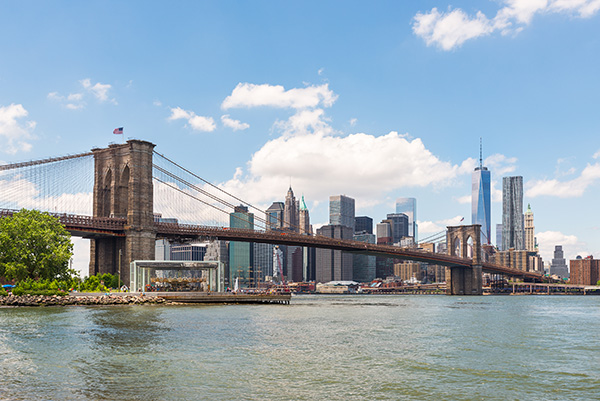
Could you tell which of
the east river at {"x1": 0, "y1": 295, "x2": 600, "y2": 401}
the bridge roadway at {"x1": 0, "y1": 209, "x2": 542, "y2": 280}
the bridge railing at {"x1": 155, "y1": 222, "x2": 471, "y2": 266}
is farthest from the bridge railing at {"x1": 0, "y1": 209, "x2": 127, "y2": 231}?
the east river at {"x1": 0, "y1": 295, "x2": 600, "y2": 401}

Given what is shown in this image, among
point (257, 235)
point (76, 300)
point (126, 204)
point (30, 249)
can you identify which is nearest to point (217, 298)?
point (76, 300)

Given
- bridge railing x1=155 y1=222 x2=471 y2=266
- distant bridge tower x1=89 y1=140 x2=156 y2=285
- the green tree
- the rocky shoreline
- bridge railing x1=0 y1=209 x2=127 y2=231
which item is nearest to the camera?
the rocky shoreline

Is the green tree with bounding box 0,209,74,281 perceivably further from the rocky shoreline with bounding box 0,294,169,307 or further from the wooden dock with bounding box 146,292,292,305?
the wooden dock with bounding box 146,292,292,305

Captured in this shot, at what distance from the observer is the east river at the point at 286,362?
2114cm

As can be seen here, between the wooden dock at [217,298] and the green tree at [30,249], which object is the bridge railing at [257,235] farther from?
the green tree at [30,249]

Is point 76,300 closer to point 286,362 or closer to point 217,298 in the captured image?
point 217,298

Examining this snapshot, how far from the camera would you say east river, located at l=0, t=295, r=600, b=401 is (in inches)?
832

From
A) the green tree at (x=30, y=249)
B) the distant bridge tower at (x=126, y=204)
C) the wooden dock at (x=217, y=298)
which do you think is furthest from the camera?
the distant bridge tower at (x=126, y=204)

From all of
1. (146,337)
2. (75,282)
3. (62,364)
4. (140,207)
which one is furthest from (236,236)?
(62,364)

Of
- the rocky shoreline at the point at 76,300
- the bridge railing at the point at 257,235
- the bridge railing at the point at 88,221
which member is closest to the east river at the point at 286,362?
the rocky shoreline at the point at 76,300

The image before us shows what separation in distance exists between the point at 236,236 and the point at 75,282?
29628 mm

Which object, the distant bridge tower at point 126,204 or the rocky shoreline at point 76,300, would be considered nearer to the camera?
the rocky shoreline at point 76,300

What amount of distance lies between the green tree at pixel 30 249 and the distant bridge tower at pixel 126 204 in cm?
2014

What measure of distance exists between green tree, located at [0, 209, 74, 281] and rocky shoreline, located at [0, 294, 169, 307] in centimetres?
449
